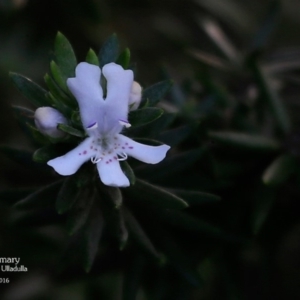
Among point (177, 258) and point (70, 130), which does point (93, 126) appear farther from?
point (177, 258)

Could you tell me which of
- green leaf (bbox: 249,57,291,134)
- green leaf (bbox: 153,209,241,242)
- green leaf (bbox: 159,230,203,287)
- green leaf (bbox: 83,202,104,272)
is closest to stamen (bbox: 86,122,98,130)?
green leaf (bbox: 83,202,104,272)

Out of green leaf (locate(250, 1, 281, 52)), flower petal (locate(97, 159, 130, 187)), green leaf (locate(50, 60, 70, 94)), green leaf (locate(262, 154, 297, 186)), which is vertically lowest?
flower petal (locate(97, 159, 130, 187))

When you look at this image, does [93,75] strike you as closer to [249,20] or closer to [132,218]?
[132,218]

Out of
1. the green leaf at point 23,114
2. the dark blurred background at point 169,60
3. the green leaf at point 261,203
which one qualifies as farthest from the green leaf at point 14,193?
the green leaf at point 261,203

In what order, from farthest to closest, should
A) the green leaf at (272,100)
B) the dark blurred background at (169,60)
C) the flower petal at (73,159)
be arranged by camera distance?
the dark blurred background at (169,60), the green leaf at (272,100), the flower petal at (73,159)

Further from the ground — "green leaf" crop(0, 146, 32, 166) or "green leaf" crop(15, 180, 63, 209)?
"green leaf" crop(0, 146, 32, 166)

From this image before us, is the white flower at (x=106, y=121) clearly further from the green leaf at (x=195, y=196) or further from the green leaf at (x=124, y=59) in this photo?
the green leaf at (x=195, y=196)

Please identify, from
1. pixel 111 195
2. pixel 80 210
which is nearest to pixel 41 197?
pixel 80 210

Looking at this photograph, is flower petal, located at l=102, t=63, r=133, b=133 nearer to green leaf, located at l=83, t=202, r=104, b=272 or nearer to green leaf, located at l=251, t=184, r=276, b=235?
green leaf, located at l=83, t=202, r=104, b=272
